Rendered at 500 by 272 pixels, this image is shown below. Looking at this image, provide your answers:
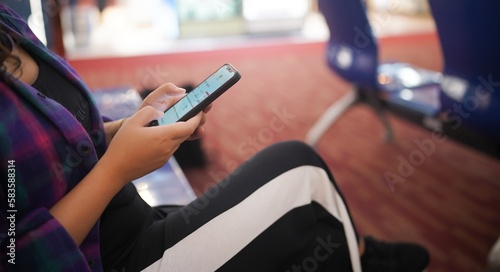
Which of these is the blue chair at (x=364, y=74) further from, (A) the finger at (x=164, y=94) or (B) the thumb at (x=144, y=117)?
(B) the thumb at (x=144, y=117)

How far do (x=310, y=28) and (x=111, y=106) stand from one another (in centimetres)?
403

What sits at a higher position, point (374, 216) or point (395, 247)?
point (395, 247)

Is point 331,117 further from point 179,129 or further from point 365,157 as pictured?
point 179,129

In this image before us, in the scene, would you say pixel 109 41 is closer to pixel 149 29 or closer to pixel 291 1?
pixel 149 29

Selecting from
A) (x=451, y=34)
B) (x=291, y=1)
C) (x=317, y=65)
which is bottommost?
(x=317, y=65)

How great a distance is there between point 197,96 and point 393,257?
0.55 metres

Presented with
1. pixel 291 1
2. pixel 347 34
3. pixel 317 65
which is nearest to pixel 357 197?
pixel 347 34

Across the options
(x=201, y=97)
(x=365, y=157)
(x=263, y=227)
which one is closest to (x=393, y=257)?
(x=263, y=227)

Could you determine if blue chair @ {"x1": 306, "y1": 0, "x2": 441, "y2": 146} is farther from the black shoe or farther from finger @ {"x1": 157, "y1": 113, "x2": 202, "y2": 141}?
finger @ {"x1": 157, "y1": 113, "x2": 202, "y2": 141}

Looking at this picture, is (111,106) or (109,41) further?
(109,41)

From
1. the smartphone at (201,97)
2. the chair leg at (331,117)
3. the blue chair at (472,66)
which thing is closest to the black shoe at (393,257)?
the smartphone at (201,97)

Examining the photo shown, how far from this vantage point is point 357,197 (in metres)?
1.97

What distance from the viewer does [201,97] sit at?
884 millimetres

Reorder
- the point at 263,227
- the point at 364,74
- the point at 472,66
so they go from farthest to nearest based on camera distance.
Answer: the point at 364,74, the point at 472,66, the point at 263,227
